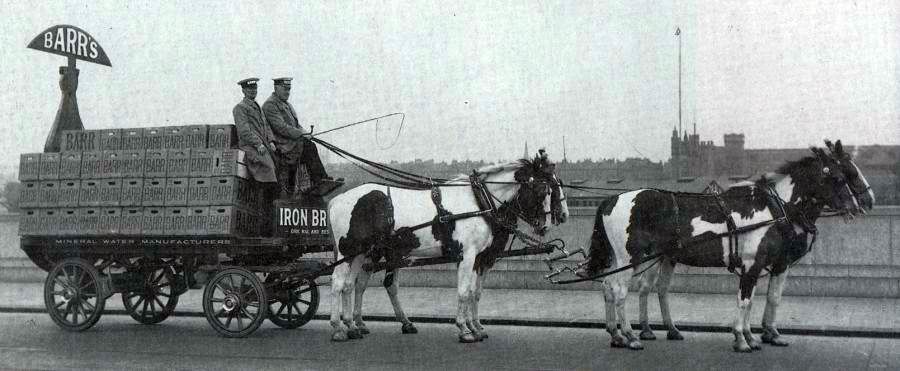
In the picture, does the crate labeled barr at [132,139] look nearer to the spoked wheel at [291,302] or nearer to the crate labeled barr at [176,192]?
the crate labeled barr at [176,192]

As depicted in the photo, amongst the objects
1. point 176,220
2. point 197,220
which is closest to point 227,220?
point 197,220

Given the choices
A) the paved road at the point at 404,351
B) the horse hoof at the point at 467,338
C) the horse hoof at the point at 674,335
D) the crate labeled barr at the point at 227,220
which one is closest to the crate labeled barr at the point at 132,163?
the crate labeled barr at the point at 227,220

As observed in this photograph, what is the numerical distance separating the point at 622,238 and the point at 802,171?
2.16 m

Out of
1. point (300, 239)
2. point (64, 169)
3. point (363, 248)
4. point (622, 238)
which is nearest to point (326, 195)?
point (300, 239)

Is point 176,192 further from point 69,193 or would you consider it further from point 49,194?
point 49,194

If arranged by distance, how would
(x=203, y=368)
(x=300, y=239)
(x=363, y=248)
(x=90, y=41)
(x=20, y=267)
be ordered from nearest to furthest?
(x=203, y=368) < (x=363, y=248) < (x=300, y=239) < (x=90, y=41) < (x=20, y=267)

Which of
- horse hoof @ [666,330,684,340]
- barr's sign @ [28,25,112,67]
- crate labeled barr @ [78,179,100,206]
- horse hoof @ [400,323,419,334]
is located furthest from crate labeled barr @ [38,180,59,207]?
horse hoof @ [666,330,684,340]

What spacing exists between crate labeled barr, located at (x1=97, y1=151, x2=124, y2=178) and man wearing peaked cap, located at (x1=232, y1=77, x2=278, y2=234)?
1.60 m

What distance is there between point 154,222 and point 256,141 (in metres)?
1.66

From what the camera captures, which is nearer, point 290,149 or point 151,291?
point 290,149

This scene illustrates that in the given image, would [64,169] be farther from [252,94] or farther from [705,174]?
[705,174]

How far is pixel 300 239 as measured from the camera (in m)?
11.3

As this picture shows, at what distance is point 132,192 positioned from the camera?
1104 centimetres

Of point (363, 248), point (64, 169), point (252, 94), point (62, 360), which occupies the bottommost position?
point (62, 360)
